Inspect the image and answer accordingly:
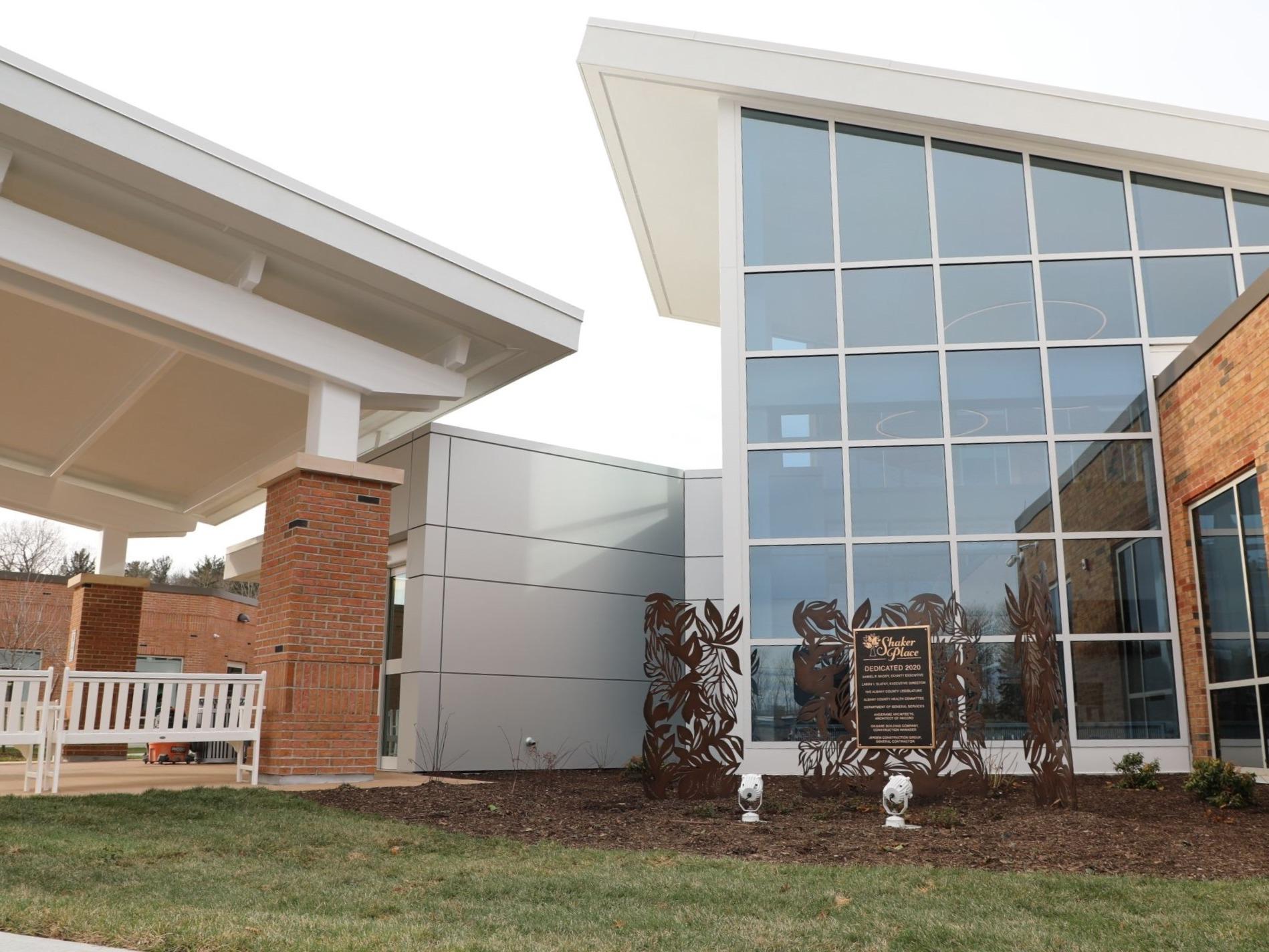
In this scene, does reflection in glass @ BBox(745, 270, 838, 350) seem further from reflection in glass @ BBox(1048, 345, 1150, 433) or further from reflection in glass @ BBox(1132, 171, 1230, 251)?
reflection in glass @ BBox(1132, 171, 1230, 251)

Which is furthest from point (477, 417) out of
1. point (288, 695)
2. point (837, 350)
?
point (288, 695)

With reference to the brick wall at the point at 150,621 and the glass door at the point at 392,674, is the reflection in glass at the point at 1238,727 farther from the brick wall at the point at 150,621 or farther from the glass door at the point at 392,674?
the brick wall at the point at 150,621

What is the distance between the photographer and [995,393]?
13.4 m

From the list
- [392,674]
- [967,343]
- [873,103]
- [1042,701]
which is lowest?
[1042,701]

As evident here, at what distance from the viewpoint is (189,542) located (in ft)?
186

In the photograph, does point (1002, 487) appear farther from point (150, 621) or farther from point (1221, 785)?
point (150, 621)

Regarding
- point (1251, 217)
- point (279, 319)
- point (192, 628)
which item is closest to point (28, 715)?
point (279, 319)

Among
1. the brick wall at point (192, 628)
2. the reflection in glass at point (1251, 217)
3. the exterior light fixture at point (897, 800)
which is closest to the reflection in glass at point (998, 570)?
the exterior light fixture at point (897, 800)

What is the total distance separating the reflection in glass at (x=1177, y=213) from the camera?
45.1 ft

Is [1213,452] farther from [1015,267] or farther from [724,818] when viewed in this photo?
[724,818]

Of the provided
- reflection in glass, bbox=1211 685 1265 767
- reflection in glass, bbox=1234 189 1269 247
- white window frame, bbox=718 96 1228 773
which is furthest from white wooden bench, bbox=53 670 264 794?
reflection in glass, bbox=1234 189 1269 247

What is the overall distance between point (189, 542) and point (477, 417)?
25.2m

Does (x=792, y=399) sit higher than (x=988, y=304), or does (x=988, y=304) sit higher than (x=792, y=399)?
(x=988, y=304)

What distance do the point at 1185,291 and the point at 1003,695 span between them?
5.61m
